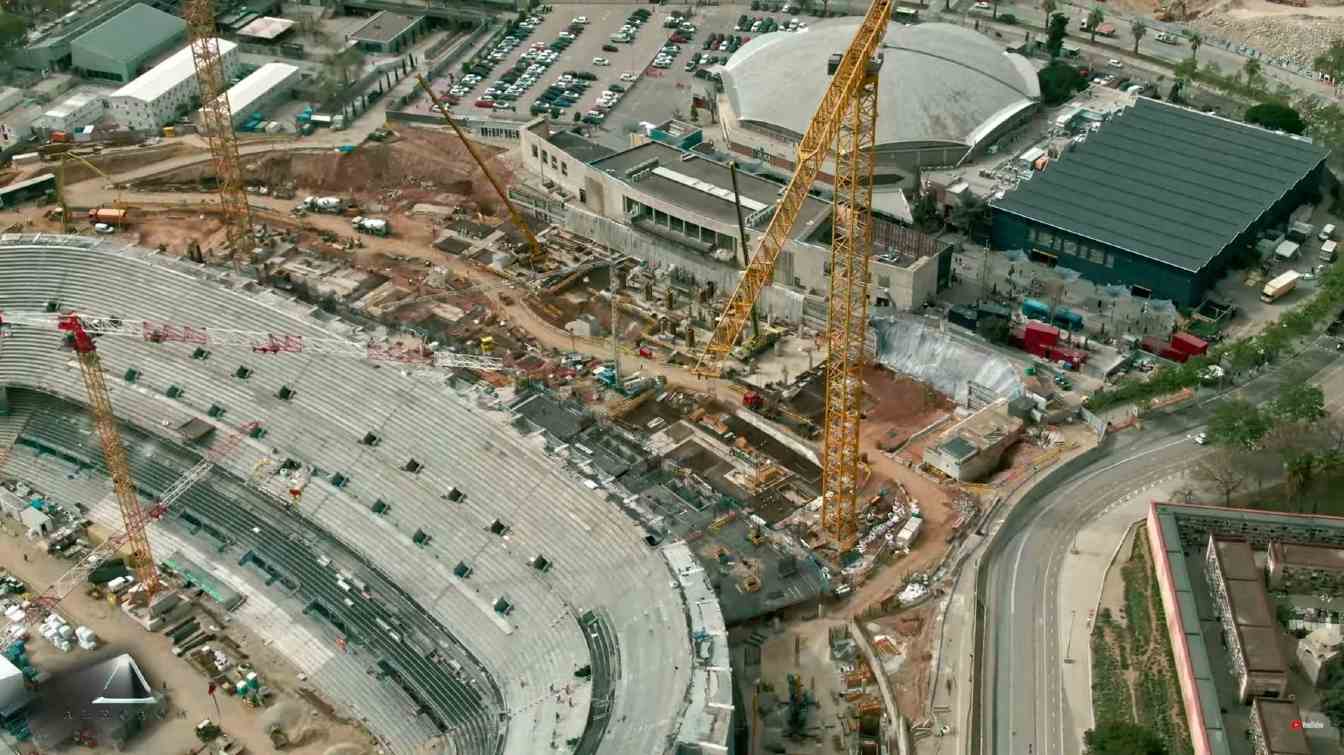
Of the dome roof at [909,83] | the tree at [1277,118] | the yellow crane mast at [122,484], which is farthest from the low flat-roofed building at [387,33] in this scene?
the tree at [1277,118]

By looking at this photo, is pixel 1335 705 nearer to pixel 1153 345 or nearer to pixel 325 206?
pixel 1153 345

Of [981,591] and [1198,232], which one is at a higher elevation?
[1198,232]

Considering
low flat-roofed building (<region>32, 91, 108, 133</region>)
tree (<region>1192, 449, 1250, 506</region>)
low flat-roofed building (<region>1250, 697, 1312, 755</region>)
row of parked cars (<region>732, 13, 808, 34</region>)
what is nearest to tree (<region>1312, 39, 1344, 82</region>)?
row of parked cars (<region>732, 13, 808, 34</region>)

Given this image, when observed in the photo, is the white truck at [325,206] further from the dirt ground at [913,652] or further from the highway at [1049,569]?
the highway at [1049,569]

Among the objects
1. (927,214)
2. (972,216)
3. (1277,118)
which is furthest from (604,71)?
(1277,118)

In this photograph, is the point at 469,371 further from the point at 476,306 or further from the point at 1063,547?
the point at 1063,547

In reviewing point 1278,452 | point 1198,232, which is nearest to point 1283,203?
point 1198,232
